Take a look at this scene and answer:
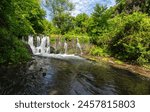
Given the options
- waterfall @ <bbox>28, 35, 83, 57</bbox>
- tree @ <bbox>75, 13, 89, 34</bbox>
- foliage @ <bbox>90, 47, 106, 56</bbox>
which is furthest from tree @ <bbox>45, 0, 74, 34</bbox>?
foliage @ <bbox>90, 47, 106, 56</bbox>

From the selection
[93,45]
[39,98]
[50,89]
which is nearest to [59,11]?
[93,45]

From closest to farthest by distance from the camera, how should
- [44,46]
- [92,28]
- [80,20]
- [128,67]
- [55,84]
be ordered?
[55,84]
[128,67]
[44,46]
[92,28]
[80,20]

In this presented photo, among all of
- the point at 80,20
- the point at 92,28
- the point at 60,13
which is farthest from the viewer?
the point at 60,13

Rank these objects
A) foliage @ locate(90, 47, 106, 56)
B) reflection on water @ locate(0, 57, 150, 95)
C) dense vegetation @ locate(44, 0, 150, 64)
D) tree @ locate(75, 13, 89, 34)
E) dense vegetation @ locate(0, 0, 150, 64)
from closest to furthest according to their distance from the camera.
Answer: reflection on water @ locate(0, 57, 150, 95), dense vegetation @ locate(0, 0, 150, 64), dense vegetation @ locate(44, 0, 150, 64), foliage @ locate(90, 47, 106, 56), tree @ locate(75, 13, 89, 34)

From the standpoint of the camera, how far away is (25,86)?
1570 centimetres

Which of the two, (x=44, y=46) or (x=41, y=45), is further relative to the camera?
(x=44, y=46)

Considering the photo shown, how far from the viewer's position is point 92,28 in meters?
49.8

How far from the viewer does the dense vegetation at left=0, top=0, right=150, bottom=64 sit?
755 inches

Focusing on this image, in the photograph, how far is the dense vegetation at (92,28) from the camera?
1917 cm

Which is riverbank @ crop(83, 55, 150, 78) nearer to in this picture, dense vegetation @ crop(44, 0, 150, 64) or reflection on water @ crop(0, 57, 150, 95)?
dense vegetation @ crop(44, 0, 150, 64)

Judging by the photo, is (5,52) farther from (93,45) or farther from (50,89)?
(93,45)

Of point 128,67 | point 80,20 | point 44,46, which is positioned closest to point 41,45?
point 44,46

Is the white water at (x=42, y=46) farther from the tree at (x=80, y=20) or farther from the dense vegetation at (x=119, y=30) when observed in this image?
the tree at (x=80, y=20)

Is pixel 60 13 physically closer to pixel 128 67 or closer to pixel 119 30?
pixel 119 30
